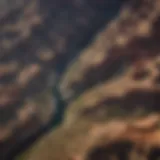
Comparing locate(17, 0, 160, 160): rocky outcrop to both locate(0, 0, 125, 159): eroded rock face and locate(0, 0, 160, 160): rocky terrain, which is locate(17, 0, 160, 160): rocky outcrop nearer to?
locate(0, 0, 160, 160): rocky terrain

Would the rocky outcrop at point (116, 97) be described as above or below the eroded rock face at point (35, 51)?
below

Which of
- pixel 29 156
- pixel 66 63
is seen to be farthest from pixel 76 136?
pixel 66 63

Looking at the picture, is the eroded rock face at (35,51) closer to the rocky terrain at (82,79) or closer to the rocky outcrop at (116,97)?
the rocky terrain at (82,79)

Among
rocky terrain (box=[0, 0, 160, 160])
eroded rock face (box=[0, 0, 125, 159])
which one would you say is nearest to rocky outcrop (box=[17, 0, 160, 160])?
rocky terrain (box=[0, 0, 160, 160])

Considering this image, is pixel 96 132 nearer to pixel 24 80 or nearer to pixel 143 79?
pixel 143 79

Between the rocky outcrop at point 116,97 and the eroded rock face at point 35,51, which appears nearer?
the rocky outcrop at point 116,97

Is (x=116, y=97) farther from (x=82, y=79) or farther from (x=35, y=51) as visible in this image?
(x=35, y=51)

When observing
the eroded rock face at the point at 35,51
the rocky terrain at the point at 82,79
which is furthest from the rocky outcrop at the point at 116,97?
the eroded rock face at the point at 35,51

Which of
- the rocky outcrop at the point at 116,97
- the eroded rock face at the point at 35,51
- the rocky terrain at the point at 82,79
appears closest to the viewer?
the rocky outcrop at the point at 116,97

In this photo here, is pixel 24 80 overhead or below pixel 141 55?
overhead
